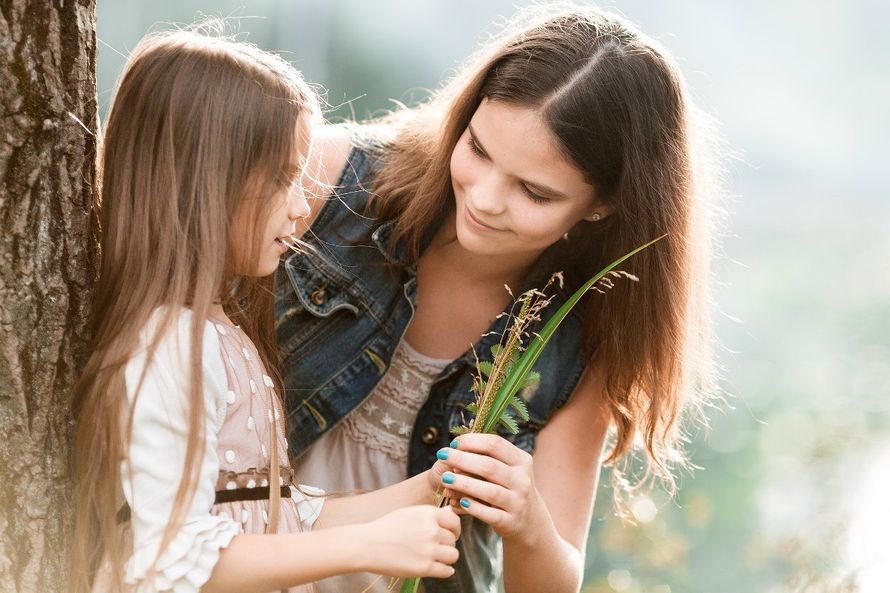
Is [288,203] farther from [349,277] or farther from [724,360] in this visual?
[724,360]

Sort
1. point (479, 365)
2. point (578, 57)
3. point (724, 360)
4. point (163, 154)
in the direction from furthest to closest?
point (724, 360) → point (578, 57) → point (479, 365) → point (163, 154)

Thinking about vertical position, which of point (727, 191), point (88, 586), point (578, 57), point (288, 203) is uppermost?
point (578, 57)

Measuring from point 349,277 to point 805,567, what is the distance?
4.18ft

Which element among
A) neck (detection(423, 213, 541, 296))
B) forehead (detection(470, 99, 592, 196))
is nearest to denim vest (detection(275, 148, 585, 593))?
neck (detection(423, 213, 541, 296))

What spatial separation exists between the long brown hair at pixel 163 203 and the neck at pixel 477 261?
2.72 ft

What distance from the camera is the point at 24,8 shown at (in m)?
1.36

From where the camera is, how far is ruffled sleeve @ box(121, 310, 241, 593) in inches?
53.7

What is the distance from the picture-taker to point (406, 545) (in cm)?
144

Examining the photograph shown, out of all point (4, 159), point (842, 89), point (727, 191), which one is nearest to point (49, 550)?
point (4, 159)

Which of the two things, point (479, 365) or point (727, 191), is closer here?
point (479, 365)

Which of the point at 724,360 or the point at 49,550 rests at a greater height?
the point at 49,550

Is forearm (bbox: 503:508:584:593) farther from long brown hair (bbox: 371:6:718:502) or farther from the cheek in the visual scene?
the cheek

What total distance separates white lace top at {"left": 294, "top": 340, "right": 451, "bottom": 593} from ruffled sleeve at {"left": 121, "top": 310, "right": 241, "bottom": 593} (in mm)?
940

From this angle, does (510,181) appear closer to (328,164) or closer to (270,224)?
(328,164)
